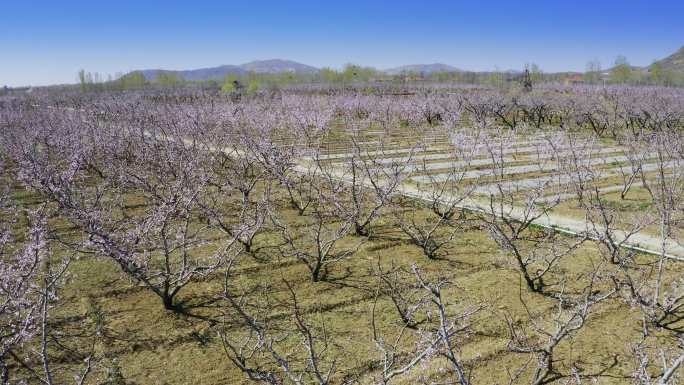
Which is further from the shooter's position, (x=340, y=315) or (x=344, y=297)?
(x=344, y=297)

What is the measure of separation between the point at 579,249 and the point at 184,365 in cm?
652

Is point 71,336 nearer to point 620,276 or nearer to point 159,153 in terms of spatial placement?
point 620,276

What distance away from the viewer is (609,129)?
1040 inches

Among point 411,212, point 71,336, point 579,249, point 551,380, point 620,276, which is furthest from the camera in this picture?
point 411,212

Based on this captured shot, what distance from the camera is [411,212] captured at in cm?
1071

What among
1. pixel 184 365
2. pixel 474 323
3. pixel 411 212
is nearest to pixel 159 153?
pixel 411 212

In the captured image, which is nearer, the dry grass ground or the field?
the field

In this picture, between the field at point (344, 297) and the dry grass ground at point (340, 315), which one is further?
the dry grass ground at point (340, 315)

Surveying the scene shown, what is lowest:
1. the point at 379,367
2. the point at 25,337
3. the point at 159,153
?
the point at 379,367

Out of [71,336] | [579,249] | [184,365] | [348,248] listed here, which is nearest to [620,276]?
[579,249]

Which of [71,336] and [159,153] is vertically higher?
[159,153]

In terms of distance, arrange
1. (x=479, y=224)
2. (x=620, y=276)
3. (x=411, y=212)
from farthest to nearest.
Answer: (x=411, y=212), (x=479, y=224), (x=620, y=276)

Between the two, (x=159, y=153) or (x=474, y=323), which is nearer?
(x=474, y=323)

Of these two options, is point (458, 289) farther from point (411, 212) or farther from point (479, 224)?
point (411, 212)
